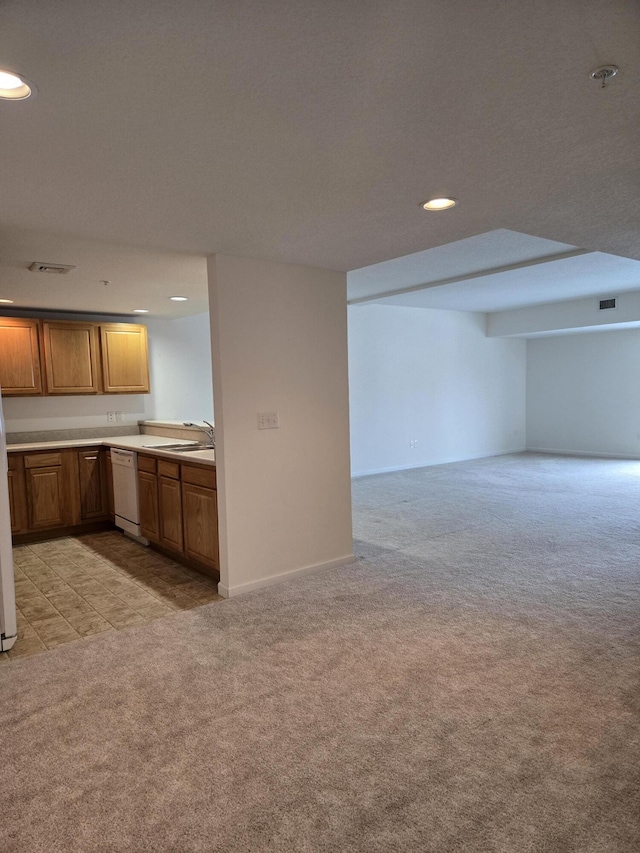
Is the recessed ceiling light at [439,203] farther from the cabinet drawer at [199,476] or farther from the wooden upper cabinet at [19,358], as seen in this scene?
the wooden upper cabinet at [19,358]

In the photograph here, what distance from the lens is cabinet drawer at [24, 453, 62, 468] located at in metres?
5.09

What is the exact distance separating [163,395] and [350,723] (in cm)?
502

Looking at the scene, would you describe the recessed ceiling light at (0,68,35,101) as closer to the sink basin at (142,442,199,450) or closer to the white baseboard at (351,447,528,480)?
the sink basin at (142,442,199,450)

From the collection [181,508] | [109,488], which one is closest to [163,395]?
[109,488]

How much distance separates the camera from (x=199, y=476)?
12.9 feet

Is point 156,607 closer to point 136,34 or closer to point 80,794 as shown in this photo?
point 80,794

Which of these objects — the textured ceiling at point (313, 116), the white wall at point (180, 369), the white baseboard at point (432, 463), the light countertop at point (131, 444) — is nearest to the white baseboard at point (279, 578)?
the light countertop at point (131, 444)

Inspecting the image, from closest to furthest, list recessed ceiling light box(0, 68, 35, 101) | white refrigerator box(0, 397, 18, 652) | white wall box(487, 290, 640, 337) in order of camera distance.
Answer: recessed ceiling light box(0, 68, 35, 101), white refrigerator box(0, 397, 18, 652), white wall box(487, 290, 640, 337)

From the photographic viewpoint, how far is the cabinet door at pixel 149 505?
4.58 metres

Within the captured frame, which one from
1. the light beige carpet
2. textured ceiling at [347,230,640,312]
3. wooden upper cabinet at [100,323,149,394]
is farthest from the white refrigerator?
textured ceiling at [347,230,640,312]

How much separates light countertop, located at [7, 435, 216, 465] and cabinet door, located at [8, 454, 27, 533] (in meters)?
0.14

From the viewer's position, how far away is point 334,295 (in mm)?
4094

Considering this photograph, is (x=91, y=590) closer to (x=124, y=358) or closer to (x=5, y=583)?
(x=5, y=583)

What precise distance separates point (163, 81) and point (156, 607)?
2981 millimetres
